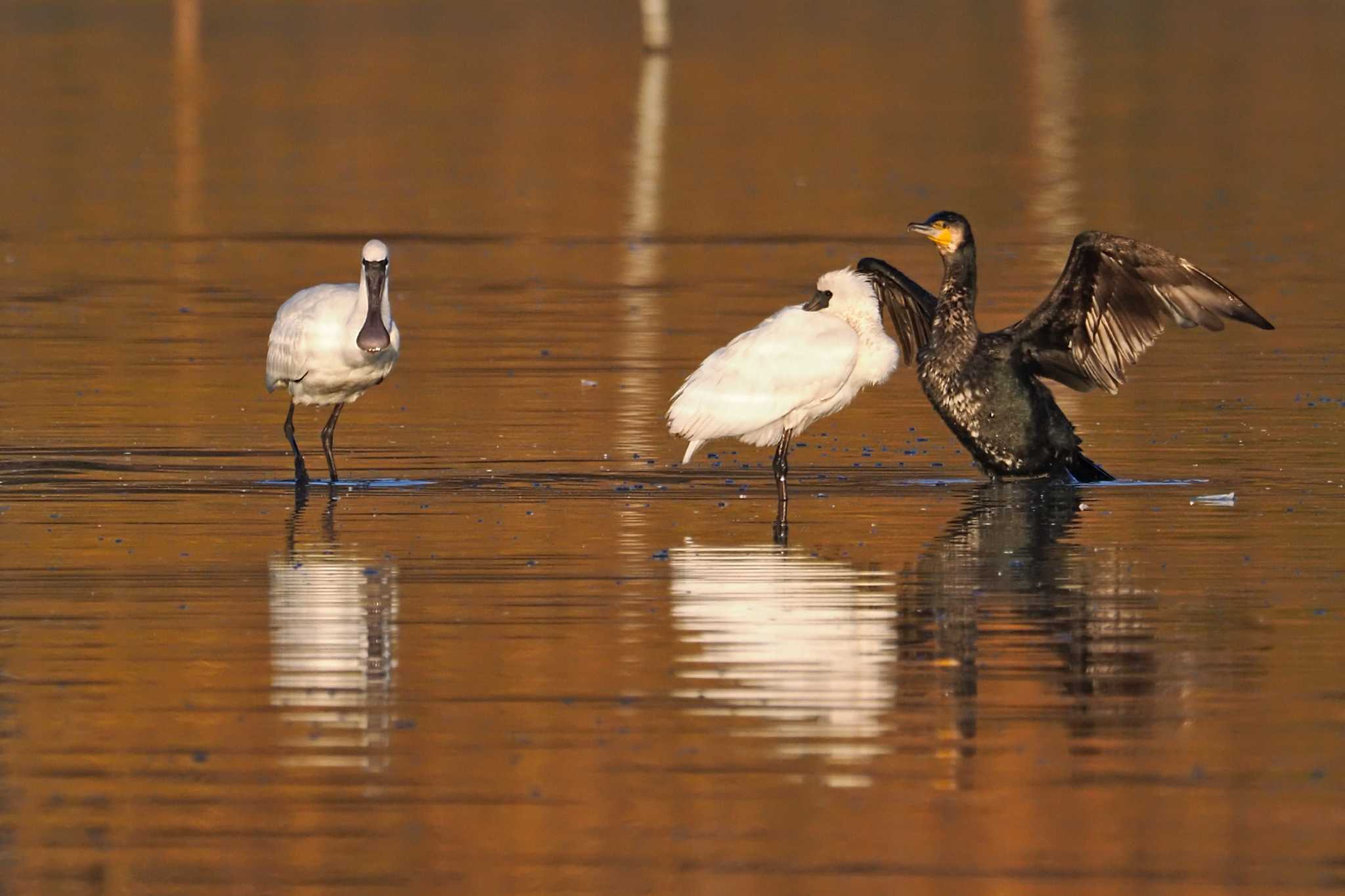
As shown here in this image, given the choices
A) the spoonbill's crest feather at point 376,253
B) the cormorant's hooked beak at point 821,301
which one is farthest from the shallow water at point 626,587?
the spoonbill's crest feather at point 376,253

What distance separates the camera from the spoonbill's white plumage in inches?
592

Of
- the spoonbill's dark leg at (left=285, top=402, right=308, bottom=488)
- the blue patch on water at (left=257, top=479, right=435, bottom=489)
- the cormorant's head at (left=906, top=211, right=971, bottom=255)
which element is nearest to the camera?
the blue patch on water at (left=257, top=479, right=435, bottom=489)

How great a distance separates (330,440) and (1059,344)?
3.78 m

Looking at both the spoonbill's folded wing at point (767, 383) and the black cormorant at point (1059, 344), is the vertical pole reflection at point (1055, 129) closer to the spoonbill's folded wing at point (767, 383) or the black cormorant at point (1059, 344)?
the black cormorant at point (1059, 344)

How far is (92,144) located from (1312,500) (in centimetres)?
3010

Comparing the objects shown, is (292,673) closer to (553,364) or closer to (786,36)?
(553,364)

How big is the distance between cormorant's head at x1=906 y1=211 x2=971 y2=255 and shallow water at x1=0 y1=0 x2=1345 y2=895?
115 centimetres

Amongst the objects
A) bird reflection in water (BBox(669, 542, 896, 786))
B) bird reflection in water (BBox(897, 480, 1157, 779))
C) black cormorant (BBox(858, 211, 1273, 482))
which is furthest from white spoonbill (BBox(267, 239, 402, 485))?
bird reflection in water (BBox(897, 480, 1157, 779))

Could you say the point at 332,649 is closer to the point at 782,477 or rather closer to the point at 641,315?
the point at 782,477

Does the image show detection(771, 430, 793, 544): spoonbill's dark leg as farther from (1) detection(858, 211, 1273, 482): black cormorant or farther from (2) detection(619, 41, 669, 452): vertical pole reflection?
(2) detection(619, 41, 669, 452): vertical pole reflection

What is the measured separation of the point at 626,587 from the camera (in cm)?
1238

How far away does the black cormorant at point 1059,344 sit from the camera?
15453 millimetres

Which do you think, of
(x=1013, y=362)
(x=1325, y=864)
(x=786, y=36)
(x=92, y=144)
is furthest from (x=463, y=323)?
(x=786, y=36)

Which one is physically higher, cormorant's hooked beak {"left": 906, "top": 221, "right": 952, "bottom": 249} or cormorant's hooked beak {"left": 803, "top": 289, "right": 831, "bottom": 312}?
cormorant's hooked beak {"left": 906, "top": 221, "right": 952, "bottom": 249}
